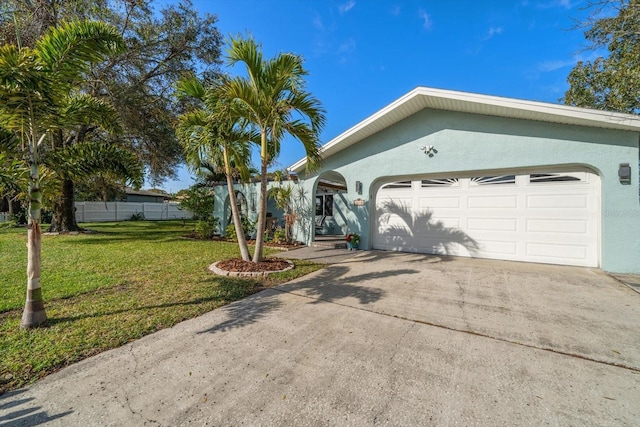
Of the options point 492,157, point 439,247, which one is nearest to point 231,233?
point 439,247

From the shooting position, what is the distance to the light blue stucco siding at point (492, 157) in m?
6.18

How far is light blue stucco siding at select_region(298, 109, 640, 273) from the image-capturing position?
20.3 ft

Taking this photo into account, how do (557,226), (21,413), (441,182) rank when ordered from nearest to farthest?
(21,413) < (557,226) < (441,182)

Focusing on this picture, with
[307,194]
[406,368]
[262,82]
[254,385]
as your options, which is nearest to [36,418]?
[254,385]

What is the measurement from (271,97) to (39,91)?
369cm

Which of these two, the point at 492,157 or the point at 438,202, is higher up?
the point at 492,157

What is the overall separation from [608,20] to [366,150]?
651 centimetres

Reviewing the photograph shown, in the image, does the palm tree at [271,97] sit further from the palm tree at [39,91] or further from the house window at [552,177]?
the house window at [552,177]

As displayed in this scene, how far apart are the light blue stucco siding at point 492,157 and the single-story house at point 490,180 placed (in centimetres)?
2

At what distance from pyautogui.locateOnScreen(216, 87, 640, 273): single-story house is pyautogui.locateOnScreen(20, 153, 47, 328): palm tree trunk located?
7353mm

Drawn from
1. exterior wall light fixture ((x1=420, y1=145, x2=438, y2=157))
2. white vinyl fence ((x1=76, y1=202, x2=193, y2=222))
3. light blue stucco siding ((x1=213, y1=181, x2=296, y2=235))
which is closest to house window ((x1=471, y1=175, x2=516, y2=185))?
exterior wall light fixture ((x1=420, y1=145, x2=438, y2=157))

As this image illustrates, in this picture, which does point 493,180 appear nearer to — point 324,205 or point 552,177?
point 552,177

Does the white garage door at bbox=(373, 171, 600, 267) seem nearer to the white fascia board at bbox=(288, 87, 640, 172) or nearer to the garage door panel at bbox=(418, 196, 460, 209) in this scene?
the garage door panel at bbox=(418, 196, 460, 209)

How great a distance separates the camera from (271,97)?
582 centimetres
